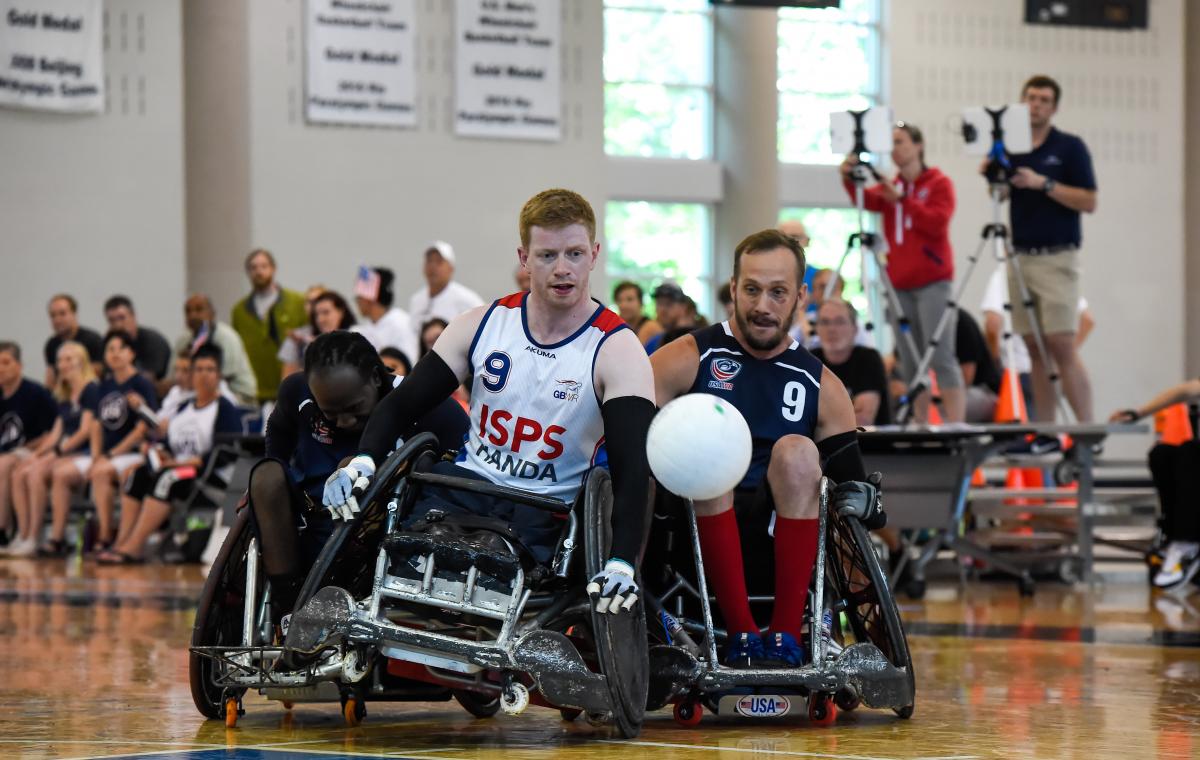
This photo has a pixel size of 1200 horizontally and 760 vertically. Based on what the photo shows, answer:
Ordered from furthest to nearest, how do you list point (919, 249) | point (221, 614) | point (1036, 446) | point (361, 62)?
point (361, 62) → point (1036, 446) → point (919, 249) → point (221, 614)

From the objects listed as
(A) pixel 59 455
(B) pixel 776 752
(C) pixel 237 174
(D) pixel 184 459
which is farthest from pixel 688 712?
(C) pixel 237 174

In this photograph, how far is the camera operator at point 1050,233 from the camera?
10.1 meters

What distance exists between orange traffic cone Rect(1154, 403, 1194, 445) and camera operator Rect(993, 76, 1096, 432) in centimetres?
54

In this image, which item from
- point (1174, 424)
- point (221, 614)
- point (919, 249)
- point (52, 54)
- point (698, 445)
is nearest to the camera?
point (698, 445)

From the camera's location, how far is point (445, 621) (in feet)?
13.4

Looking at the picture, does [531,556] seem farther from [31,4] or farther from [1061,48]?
[1061,48]

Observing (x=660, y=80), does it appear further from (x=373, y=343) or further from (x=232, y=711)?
(x=232, y=711)

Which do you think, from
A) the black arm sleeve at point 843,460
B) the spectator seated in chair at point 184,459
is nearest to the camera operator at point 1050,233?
the spectator seated in chair at point 184,459

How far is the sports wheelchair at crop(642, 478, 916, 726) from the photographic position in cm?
436

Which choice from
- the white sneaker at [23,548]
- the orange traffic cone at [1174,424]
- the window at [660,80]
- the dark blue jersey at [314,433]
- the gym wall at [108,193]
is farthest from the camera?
the window at [660,80]

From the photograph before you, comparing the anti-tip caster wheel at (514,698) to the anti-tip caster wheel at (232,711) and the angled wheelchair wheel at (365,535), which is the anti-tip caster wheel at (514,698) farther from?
the anti-tip caster wheel at (232,711)

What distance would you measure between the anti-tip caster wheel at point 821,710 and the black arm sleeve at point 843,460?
2.01 ft

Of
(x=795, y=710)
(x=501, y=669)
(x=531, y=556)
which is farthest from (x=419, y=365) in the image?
(x=795, y=710)

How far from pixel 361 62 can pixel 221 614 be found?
11567 mm
